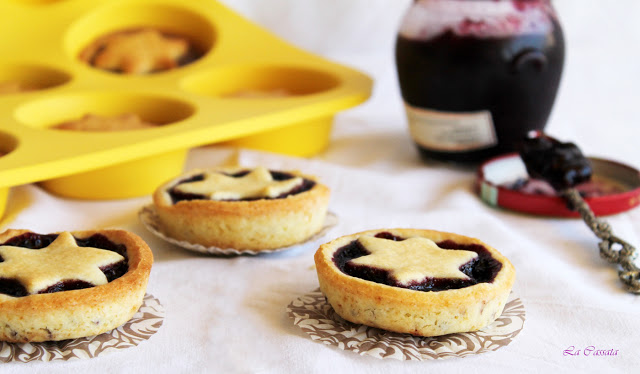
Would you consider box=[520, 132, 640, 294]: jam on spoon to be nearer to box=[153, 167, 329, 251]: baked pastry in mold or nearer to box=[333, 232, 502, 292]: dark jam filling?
box=[333, 232, 502, 292]: dark jam filling

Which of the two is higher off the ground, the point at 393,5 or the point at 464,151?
the point at 393,5

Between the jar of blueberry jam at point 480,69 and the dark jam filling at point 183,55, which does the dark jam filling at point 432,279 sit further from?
the dark jam filling at point 183,55

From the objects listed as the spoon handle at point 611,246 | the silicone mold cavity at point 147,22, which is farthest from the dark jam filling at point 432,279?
the silicone mold cavity at point 147,22

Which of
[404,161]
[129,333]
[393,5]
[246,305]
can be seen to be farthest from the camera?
[393,5]

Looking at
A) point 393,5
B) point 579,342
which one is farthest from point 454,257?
point 393,5

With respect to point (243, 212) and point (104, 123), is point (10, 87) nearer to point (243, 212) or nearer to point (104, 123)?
point (104, 123)

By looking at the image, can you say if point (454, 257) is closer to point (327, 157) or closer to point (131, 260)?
point (131, 260)
